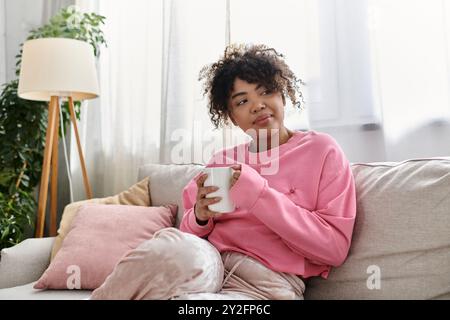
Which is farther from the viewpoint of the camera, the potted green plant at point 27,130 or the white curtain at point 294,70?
the potted green plant at point 27,130

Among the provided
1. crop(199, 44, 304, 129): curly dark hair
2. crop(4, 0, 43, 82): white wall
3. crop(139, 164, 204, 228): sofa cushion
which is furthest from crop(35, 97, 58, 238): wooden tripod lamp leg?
crop(199, 44, 304, 129): curly dark hair

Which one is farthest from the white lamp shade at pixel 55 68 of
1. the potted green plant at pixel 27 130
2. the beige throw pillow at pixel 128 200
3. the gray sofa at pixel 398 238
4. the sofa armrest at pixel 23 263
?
the gray sofa at pixel 398 238

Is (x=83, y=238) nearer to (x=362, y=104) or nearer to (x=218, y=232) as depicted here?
(x=218, y=232)

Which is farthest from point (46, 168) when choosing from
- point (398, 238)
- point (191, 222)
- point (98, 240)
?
point (398, 238)

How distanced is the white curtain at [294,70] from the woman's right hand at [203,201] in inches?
28.7

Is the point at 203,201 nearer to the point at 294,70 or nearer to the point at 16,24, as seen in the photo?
the point at 294,70

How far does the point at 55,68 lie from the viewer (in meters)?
2.08

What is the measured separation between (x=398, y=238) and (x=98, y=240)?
3.21 ft

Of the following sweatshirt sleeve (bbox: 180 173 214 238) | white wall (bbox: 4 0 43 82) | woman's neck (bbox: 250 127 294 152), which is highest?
white wall (bbox: 4 0 43 82)

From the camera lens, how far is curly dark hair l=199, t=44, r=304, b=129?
4.71 feet

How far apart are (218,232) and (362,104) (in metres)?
0.78

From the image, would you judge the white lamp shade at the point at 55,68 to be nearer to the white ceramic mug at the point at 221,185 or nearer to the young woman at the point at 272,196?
the young woman at the point at 272,196

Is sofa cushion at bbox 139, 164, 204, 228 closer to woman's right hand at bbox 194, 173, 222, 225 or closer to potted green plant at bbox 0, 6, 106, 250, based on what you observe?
woman's right hand at bbox 194, 173, 222, 225

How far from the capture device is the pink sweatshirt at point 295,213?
115cm
